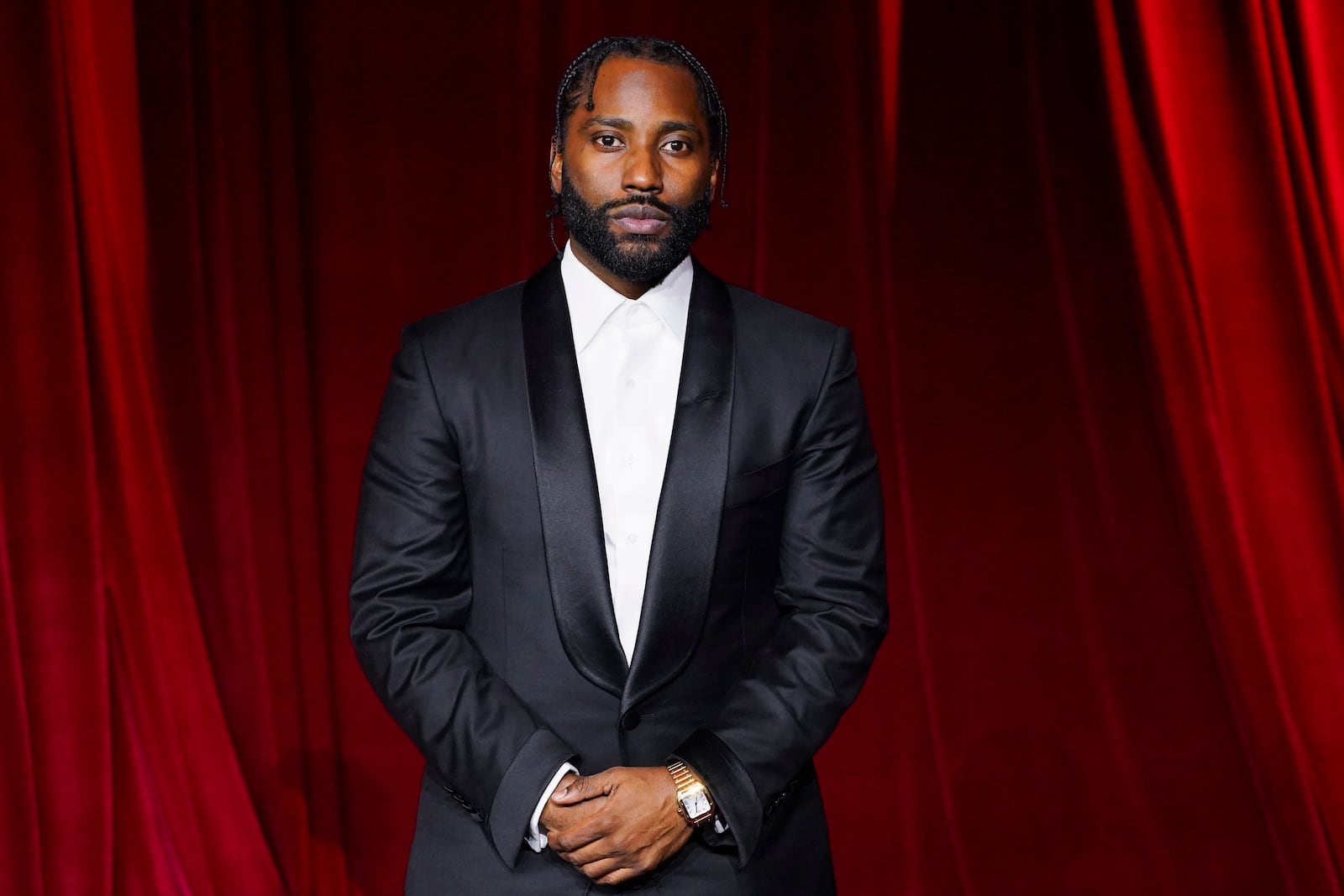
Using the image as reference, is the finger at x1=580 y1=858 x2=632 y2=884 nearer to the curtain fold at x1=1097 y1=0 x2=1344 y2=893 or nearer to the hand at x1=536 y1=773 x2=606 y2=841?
the hand at x1=536 y1=773 x2=606 y2=841

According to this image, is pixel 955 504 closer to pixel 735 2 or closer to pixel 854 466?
pixel 735 2

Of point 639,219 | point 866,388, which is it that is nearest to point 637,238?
point 639,219

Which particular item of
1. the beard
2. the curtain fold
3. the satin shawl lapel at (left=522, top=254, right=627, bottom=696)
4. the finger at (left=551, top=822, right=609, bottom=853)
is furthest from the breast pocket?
the curtain fold

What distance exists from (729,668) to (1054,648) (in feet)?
5.54

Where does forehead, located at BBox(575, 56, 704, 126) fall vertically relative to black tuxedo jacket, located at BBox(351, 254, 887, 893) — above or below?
above

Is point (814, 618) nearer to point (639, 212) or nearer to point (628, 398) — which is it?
point (628, 398)

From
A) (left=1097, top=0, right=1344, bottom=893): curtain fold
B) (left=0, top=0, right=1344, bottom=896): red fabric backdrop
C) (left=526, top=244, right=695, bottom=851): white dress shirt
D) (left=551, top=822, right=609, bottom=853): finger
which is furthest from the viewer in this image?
(left=1097, top=0, right=1344, bottom=893): curtain fold

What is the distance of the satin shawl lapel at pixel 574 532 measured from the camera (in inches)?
54.2

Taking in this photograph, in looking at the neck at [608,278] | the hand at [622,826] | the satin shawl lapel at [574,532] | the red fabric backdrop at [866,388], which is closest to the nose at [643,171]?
the neck at [608,278]

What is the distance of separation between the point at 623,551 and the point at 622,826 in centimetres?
29

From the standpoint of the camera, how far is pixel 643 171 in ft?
4.67

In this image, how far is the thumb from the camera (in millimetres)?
1311

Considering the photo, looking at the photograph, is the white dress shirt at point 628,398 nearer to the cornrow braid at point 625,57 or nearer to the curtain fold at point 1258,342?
the cornrow braid at point 625,57

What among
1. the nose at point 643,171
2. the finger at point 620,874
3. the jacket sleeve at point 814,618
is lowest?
the finger at point 620,874
